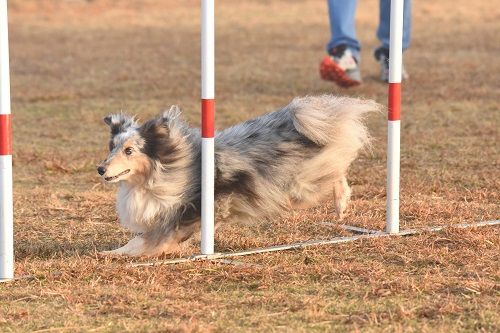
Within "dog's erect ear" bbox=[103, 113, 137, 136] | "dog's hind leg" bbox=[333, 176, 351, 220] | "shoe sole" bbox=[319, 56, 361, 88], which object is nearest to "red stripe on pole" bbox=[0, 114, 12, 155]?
"dog's erect ear" bbox=[103, 113, 137, 136]

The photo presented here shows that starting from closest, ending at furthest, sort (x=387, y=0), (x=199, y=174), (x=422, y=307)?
1. (x=422, y=307)
2. (x=199, y=174)
3. (x=387, y=0)

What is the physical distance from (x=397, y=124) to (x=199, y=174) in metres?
1.05

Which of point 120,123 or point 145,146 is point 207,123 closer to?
point 145,146

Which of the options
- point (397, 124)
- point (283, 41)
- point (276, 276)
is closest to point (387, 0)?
point (283, 41)

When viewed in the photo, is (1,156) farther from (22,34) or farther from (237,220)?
(22,34)

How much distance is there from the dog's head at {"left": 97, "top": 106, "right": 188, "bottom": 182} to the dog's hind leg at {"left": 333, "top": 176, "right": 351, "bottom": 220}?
3.36ft

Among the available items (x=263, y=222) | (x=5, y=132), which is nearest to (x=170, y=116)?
(x=5, y=132)

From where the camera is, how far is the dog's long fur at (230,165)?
16.9ft

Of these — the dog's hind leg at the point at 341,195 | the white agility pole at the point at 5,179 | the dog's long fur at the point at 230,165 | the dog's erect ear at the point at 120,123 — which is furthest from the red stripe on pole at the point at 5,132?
the dog's hind leg at the point at 341,195

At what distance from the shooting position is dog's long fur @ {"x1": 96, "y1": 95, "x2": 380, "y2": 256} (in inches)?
202

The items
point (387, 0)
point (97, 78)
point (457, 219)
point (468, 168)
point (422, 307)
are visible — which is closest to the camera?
point (422, 307)

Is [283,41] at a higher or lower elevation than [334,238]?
higher

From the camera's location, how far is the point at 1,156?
470 cm

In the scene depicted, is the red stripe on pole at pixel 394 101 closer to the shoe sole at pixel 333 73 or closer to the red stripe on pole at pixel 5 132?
the red stripe on pole at pixel 5 132
